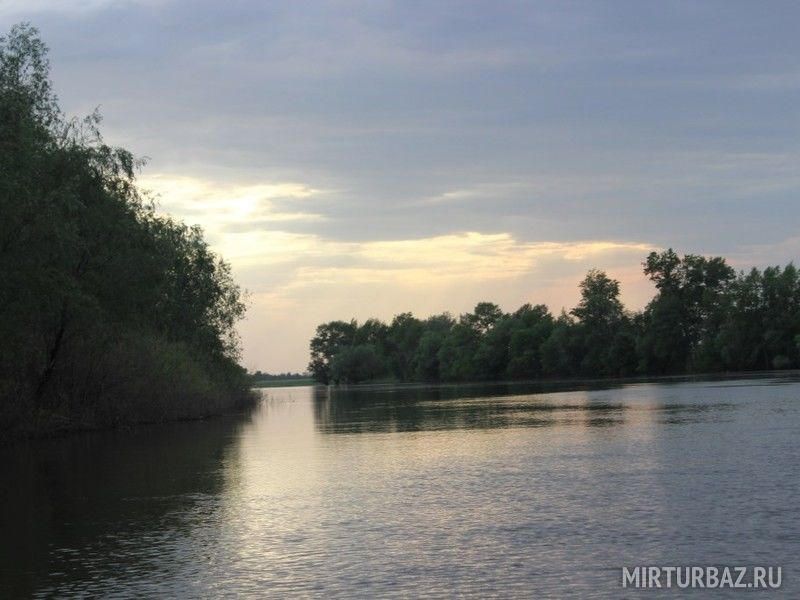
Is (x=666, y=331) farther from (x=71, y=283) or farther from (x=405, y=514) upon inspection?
(x=405, y=514)

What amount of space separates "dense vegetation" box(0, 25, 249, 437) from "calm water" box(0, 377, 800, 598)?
21.2 feet

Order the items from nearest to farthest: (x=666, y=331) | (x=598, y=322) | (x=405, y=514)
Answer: (x=405, y=514), (x=666, y=331), (x=598, y=322)

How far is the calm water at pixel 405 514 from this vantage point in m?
14.2

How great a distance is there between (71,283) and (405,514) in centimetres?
2488

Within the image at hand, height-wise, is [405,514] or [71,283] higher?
[71,283]

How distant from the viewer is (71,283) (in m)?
39.6

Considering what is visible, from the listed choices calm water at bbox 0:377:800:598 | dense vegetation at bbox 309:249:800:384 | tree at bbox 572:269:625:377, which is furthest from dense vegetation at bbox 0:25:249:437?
tree at bbox 572:269:625:377

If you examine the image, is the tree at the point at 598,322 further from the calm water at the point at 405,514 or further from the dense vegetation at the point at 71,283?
the calm water at the point at 405,514

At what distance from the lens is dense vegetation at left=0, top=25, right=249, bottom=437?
120 feet

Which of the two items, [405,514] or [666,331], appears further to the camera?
[666,331]

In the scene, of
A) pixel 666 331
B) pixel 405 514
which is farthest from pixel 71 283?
pixel 666 331

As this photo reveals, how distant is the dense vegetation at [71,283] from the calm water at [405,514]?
647 centimetres

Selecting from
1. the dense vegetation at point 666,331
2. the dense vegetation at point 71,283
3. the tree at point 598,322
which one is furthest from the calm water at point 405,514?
the tree at point 598,322

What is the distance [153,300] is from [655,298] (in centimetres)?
12008
